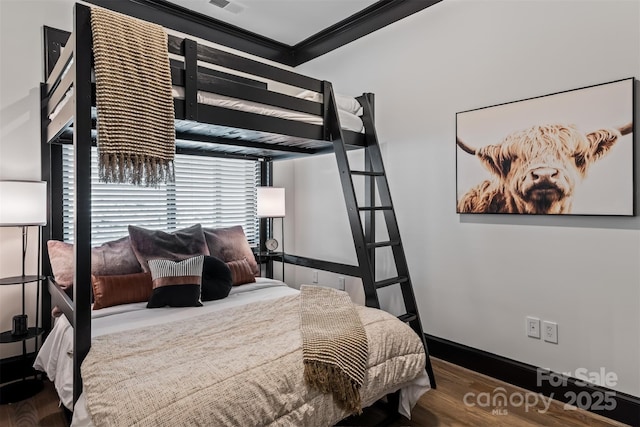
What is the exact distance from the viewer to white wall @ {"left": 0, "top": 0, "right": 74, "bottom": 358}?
8.23 feet

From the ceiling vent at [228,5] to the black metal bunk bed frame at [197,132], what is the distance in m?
0.58

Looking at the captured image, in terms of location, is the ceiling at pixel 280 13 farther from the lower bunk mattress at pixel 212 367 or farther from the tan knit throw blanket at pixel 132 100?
the lower bunk mattress at pixel 212 367

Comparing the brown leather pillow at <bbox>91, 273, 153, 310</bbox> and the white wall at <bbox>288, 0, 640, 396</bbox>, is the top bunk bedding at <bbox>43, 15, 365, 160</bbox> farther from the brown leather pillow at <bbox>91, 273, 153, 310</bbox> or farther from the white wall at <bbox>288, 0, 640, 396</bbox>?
the brown leather pillow at <bbox>91, 273, 153, 310</bbox>

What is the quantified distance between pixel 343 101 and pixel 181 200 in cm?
175

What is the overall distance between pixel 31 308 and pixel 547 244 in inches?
136

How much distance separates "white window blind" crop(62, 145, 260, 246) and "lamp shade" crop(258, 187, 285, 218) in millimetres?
372

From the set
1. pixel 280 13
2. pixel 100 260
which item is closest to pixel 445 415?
pixel 100 260

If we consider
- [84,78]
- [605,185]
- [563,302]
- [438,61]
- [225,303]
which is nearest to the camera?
[84,78]

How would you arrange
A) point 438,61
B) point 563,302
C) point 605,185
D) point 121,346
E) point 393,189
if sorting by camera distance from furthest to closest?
point 393,189 < point 438,61 < point 563,302 < point 605,185 < point 121,346

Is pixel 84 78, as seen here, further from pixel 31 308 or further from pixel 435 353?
pixel 435 353

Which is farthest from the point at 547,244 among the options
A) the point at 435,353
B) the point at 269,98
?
the point at 269,98

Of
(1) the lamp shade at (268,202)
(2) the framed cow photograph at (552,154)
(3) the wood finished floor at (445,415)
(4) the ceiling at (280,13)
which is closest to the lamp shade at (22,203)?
(3) the wood finished floor at (445,415)

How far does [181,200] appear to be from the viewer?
344cm

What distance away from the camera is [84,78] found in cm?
162
